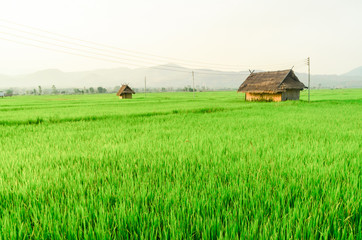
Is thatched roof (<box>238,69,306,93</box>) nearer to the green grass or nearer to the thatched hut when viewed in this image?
the thatched hut

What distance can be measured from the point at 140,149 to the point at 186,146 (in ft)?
3.09

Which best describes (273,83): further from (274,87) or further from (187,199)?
(187,199)

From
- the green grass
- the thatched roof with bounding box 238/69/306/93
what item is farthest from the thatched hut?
the green grass

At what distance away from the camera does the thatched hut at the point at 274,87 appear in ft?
82.2

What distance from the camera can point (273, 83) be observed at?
25969mm

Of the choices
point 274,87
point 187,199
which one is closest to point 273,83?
point 274,87

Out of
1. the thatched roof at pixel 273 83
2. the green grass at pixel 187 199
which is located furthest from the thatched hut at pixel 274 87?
the green grass at pixel 187 199

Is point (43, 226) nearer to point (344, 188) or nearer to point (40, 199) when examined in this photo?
point (40, 199)

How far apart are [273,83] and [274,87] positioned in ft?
3.65

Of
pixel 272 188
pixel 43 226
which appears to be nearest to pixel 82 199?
pixel 43 226

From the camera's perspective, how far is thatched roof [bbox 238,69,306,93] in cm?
2506

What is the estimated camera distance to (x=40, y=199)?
5.77 feet

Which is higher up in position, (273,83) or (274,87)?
(273,83)

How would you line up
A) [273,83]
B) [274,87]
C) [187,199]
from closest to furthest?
[187,199] → [274,87] → [273,83]
